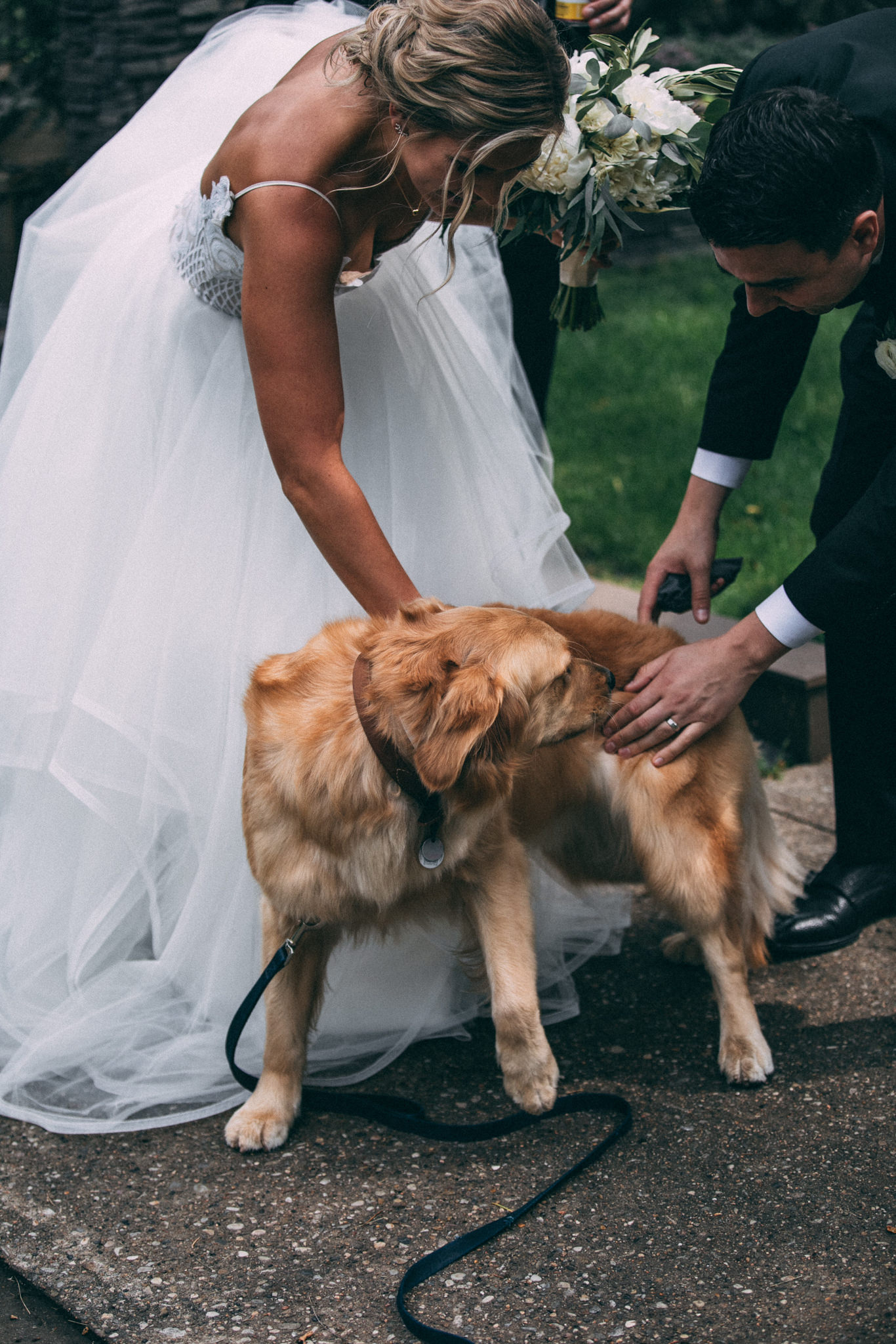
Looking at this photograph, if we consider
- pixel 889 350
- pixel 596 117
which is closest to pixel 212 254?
pixel 596 117

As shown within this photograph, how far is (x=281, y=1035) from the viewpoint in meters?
2.42

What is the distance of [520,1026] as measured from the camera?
224 cm

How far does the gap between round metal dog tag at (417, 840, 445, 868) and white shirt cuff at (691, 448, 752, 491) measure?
1.31m

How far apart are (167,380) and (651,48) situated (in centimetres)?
146

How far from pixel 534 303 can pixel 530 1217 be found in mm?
2628

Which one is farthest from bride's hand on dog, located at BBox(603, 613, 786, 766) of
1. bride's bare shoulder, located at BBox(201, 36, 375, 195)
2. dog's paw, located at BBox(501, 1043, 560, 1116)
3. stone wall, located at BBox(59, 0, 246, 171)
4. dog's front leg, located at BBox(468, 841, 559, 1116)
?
stone wall, located at BBox(59, 0, 246, 171)

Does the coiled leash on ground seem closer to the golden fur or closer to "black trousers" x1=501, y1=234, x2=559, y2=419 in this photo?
the golden fur

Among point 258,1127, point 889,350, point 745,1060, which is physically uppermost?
point 889,350

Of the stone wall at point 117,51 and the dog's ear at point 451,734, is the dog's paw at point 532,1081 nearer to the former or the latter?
the dog's ear at point 451,734

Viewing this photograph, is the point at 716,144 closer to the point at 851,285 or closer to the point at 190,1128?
the point at 851,285

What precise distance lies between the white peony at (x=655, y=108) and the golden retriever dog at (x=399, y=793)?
1122 mm

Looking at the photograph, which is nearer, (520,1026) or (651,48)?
(520,1026)

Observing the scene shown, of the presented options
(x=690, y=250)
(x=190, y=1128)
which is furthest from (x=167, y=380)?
(x=690, y=250)

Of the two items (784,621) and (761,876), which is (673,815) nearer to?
(761,876)
